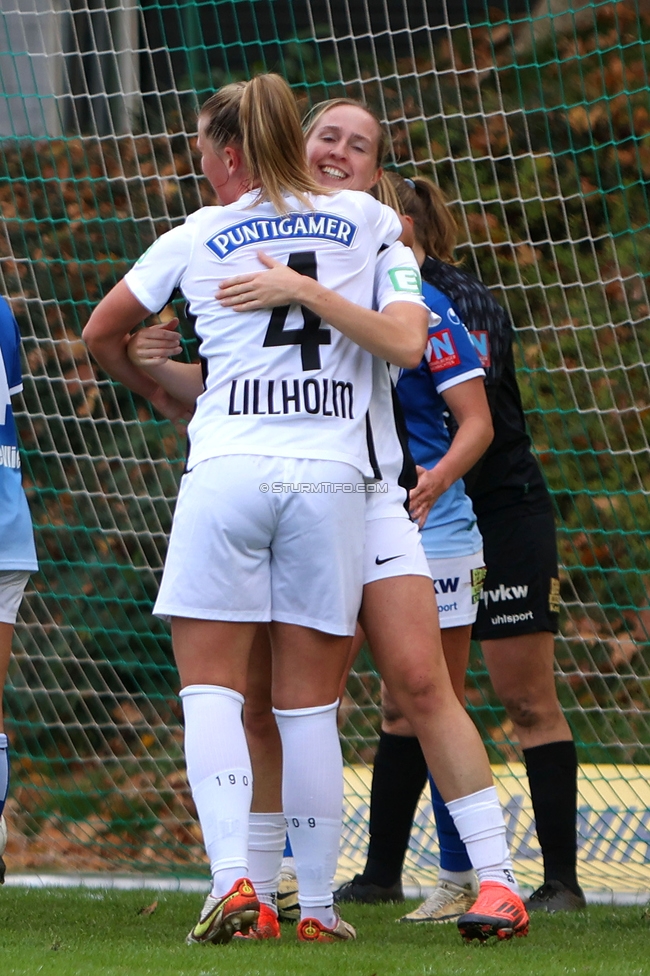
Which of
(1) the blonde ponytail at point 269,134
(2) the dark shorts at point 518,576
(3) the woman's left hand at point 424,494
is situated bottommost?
(2) the dark shorts at point 518,576

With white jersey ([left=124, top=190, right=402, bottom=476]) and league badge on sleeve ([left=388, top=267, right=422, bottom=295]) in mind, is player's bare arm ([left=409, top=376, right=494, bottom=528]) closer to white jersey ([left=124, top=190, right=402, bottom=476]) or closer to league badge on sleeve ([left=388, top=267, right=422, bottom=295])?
white jersey ([left=124, top=190, right=402, bottom=476])

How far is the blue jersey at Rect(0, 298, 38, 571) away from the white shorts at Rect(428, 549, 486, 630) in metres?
0.93

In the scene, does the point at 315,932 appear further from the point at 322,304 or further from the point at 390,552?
the point at 322,304

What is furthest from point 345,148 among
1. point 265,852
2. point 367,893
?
point 367,893

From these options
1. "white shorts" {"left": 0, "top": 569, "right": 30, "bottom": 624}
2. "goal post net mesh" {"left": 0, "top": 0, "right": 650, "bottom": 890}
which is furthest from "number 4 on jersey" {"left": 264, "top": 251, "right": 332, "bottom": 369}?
"goal post net mesh" {"left": 0, "top": 0, "right": 650, "bottom": 890}

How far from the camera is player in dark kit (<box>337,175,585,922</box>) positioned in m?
3.41

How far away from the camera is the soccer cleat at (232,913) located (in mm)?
2416

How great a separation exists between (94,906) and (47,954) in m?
1.02

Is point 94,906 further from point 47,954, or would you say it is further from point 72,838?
point 72,838

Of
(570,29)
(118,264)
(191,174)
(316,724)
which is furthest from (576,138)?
(316,724)

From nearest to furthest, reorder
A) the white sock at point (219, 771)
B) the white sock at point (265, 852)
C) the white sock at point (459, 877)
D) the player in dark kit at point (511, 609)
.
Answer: the white sock at point (219, 771)
the white sock at point (265, 852)
the white sock at point (459, 877)
the player in dark kit at point (511, 609)

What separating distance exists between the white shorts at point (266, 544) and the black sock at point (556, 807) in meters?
1.10

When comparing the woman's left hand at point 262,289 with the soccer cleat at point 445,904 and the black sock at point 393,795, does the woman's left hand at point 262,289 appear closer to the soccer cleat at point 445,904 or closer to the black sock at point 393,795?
the black sock at point 393,795

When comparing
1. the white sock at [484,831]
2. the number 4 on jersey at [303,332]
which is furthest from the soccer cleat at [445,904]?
the number 4 on jersey at [303,332]
